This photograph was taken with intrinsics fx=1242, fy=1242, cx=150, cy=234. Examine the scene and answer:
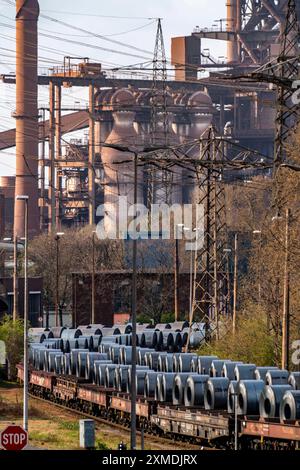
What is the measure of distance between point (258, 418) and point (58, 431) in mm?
8634

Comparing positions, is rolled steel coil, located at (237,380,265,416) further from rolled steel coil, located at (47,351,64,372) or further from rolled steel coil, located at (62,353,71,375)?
rolled steel coil, located at (47,351,64,372)

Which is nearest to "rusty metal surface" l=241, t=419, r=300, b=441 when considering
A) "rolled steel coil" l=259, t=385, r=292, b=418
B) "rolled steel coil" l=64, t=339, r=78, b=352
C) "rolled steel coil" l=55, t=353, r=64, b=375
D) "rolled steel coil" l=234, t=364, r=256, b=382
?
"rolled steel coil" l=259, t=385, r=292, b=418

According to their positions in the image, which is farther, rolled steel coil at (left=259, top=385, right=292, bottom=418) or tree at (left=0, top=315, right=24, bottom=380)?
tree at (left=0, top=315, right=24, bottom=380)

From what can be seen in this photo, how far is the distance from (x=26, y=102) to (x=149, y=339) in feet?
218

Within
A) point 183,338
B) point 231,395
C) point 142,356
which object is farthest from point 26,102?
point 231,395

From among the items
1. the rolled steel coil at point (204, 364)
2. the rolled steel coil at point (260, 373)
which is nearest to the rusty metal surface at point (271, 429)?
the rolled steel coil at point (260, 373)

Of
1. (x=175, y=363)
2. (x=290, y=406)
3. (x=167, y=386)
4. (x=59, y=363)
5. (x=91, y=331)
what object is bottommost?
(x=59, y=363)

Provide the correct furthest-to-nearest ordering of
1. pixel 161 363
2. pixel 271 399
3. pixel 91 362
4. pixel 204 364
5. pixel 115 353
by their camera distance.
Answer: pixel 115 353 < pixel 91 362 < pixel 161 363 < pixel 204 364 < pixel 271 399

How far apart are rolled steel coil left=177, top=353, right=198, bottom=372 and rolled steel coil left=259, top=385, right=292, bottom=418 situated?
1191 cm

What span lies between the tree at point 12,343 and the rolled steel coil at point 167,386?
934 inches

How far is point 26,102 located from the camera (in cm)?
12681

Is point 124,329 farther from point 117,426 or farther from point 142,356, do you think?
point 117,426

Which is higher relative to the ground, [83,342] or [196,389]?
[196,389]

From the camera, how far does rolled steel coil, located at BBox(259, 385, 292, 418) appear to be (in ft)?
105
